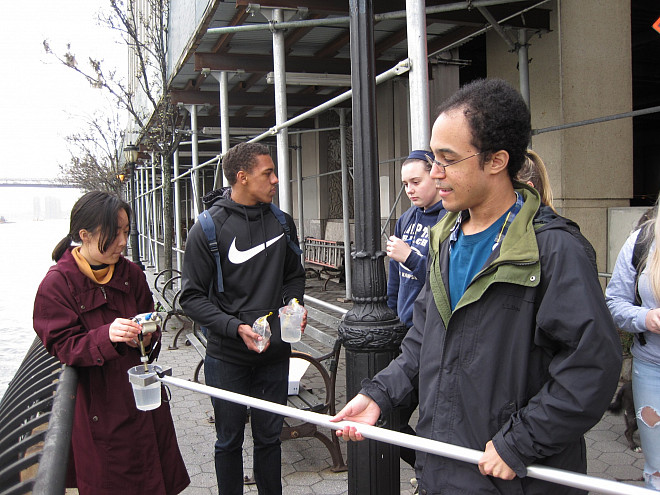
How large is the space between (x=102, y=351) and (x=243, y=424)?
2.87ft

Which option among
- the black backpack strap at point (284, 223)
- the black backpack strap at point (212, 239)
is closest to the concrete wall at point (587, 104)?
the black backpack strap at point (284, 223)

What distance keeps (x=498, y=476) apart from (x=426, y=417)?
26 cm

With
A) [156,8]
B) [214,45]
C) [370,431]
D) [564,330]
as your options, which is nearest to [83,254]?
[370,431]

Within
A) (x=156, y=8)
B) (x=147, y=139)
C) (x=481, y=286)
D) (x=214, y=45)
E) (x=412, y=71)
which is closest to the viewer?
(x=481, y=286)

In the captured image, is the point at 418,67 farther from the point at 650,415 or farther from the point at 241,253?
the point at 650,415

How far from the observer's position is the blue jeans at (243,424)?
2785 mm

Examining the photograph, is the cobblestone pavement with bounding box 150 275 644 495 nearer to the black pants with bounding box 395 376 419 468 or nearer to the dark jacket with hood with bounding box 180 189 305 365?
the black pants with bounding box 395 376 419 468

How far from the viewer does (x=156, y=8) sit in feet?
31.8

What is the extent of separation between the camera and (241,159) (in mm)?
2914

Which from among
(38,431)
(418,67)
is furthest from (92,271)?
(418,67)

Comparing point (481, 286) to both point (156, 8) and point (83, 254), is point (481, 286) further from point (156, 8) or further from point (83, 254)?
point (156, 8)

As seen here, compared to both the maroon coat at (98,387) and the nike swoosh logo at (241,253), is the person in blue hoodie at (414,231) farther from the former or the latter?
the maroon coat at (98,387)

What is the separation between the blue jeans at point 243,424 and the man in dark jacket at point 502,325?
4.11ft

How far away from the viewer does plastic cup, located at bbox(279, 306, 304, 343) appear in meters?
2.86
